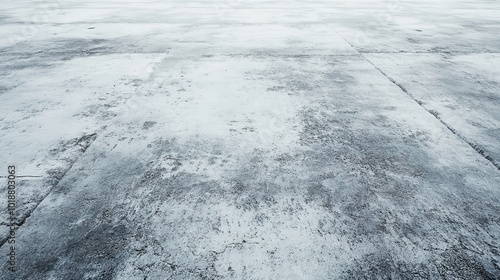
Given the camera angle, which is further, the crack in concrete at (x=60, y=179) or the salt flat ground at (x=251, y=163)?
the crack in concrete at (x=60, y=179)

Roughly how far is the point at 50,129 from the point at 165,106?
0.86 meters

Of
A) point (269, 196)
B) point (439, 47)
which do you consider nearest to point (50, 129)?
point (269, 196)

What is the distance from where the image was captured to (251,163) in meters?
1.76

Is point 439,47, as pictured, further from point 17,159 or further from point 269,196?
point 17,159

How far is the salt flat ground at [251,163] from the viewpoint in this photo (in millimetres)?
1184

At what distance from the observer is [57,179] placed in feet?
5.24

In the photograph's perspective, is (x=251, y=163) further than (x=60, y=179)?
Yes

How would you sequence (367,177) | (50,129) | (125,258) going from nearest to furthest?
1. (125,258)
2. (367,177)
3. (50,129)

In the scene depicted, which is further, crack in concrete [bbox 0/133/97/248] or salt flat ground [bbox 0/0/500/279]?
crack in concrete [bbox 0/133/97/248]

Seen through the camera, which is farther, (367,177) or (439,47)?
(439,47)

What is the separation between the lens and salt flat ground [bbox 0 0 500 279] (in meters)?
1.18

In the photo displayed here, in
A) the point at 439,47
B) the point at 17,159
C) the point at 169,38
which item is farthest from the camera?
the point at 169,38

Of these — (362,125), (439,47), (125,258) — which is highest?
(439,47)

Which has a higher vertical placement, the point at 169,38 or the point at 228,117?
the point at 169,38
